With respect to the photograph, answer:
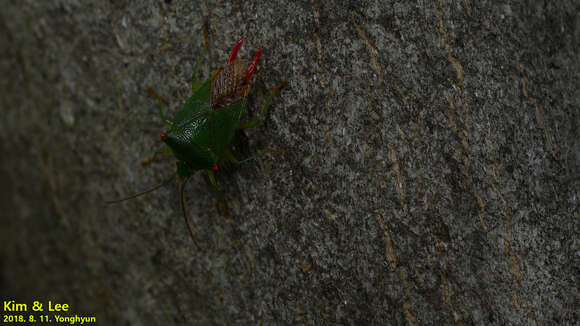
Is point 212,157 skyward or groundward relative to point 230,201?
skyward

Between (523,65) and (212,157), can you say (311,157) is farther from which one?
(523,65)

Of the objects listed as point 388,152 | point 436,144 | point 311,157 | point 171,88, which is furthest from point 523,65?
point 171,88

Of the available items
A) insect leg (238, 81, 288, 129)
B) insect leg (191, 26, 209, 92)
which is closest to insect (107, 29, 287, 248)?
insect leg (238, 81, 288, 129)

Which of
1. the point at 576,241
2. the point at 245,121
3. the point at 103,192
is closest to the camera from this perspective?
the point at 576,241

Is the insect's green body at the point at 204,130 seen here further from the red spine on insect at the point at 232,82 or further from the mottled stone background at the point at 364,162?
the mottled stone background at the point at 364,162

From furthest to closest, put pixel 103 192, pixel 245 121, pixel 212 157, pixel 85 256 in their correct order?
pixel 85 256, pixel 103 192, pixel 245 121, pixel 212 157

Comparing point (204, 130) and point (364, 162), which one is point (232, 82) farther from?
point (364, 162)

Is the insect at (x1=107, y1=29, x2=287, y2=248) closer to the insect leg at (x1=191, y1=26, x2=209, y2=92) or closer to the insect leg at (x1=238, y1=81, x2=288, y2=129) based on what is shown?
the insect leg at (x1=238, y1=81, x2=288, y2=129)

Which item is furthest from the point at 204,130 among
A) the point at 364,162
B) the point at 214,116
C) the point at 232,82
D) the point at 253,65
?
the point at 364,162
